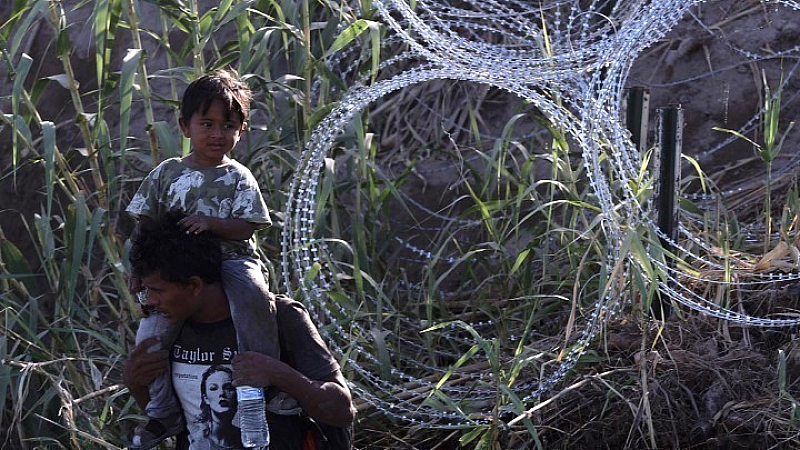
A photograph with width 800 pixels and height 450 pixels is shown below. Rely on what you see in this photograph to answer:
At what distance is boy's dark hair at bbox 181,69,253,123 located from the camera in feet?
9.41

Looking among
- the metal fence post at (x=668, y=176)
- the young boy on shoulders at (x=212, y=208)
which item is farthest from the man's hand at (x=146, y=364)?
the metal fence post at (x=668, y=176)

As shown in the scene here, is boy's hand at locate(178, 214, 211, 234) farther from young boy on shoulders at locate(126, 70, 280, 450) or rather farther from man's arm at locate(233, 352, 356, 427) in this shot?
man's arm at locate(233, 352, 356, 427)

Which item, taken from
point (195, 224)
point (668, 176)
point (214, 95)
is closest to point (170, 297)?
point (195, 224)

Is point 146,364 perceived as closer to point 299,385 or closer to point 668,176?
point 299,385

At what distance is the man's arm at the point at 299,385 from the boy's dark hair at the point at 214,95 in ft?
2.03

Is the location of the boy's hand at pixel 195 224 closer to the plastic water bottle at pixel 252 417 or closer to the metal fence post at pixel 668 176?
the plastic water bottle at pixel 252 417

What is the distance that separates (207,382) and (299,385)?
212 mm

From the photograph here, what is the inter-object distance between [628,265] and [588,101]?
0.55m

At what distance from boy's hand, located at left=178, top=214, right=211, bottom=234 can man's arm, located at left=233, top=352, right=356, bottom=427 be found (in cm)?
31

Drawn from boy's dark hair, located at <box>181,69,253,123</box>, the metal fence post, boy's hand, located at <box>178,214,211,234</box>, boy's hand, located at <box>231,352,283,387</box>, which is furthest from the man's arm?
the metal fence post

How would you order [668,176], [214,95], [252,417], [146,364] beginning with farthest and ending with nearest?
[668,176] < [214,95] < [146,364] < [252,417]

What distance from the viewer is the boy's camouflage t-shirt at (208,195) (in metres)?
2.88

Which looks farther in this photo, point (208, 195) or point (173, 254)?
point (208, 195)

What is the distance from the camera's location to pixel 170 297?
2.62 m
